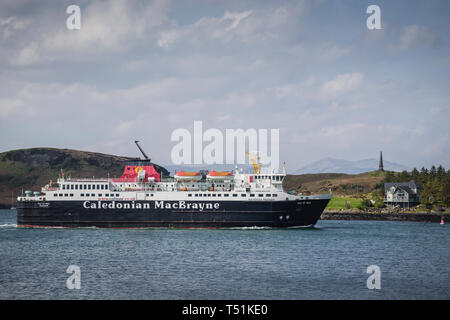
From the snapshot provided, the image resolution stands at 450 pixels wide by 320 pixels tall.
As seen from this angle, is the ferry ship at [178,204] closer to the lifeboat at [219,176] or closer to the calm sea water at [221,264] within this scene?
the lifeboat at [219,176]

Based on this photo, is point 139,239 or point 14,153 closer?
point 139,239

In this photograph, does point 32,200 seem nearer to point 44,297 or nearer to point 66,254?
point 66,254

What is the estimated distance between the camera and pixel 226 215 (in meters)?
50.4

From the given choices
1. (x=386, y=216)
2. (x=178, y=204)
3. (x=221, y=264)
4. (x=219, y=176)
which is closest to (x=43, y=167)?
(x=386, y=216)

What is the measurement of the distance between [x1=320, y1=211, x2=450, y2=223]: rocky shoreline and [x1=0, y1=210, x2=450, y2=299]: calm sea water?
29.3 metres

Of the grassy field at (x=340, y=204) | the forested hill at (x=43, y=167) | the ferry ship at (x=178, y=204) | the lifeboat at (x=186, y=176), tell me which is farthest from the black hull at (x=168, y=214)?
the forested hill at (x=43, y=167)

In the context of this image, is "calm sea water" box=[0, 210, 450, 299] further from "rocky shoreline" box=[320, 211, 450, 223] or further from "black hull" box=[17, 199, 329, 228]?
"rocky shoreline" box=[320, 211, 450, 223]

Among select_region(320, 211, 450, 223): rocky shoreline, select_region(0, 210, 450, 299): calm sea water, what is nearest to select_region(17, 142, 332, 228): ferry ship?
select_region(0, 210, 450, 299): calm sea water

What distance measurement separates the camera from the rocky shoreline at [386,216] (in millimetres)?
75750

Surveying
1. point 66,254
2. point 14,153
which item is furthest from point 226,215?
point 14,153

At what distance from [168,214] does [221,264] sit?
2123cm

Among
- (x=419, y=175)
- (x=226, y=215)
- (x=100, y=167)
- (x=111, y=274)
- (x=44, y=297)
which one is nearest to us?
(x=44, y=297)
